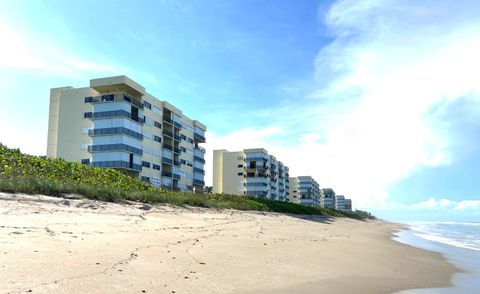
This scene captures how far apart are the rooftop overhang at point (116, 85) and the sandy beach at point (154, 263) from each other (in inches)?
2118

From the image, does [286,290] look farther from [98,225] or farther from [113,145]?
[113,145]

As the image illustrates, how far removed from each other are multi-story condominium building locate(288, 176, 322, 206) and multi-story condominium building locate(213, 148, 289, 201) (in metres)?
41.9

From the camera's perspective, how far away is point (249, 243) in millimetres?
13367

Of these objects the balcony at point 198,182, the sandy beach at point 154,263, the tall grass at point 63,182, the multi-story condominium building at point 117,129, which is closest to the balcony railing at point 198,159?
the balcony at point 198,182

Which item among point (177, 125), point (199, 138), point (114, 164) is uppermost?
point (177, 125)

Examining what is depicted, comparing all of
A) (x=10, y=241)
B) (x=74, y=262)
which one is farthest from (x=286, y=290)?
(x=10, y=241)

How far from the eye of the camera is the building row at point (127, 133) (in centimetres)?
6497

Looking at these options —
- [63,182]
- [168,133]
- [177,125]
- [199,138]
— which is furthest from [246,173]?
[63,182]

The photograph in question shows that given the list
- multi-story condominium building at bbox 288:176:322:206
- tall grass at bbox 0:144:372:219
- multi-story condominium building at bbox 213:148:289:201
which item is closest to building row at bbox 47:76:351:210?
multi-story condominium building at bbox 213:148:289:201

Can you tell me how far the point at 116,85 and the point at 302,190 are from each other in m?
122

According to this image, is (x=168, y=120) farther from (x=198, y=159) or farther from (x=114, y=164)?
(x=114, y=164)

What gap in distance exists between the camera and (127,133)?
65.4 metres

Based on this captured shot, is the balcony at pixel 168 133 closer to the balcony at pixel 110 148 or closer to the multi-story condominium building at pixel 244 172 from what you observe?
the balcony at pixel 110 148

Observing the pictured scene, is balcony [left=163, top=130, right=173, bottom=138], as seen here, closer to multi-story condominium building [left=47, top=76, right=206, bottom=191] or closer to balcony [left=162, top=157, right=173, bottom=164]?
multi-story condominium building [left=47, top=76, right=206, bottom=191]
